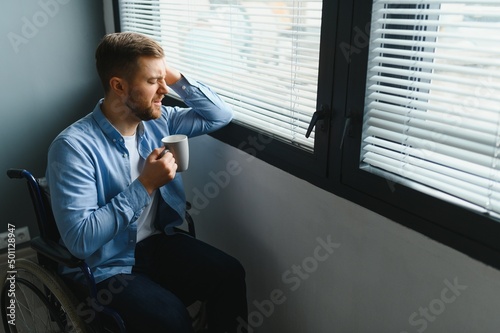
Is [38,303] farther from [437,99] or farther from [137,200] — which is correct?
[437,99]

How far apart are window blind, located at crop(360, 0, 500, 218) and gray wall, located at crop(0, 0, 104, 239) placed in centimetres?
169

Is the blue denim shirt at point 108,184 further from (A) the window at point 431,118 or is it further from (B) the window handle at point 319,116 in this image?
(A) the window at point 431,118

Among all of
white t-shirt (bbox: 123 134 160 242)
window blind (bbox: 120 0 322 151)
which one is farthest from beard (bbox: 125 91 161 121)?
window blind (bbox: 120 0 322 151)

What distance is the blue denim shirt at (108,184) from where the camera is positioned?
4.28 feet

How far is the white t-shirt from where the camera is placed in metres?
1.52

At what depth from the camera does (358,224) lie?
125cm

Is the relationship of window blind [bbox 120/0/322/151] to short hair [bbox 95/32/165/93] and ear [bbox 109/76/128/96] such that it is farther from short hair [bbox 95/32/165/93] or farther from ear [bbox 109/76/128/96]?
ear [bbox 109/76/128/96]

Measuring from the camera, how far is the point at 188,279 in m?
1.51

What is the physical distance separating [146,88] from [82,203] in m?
0.40

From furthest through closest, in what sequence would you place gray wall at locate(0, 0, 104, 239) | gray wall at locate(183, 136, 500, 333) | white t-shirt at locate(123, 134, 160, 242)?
gray wall at locate(0, 0, 104, 239) < white t-shirt at locate(123, 134, 160, 242) < gray wall at locate(183, 136, 500, 333)

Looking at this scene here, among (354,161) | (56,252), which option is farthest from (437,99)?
(56,252)

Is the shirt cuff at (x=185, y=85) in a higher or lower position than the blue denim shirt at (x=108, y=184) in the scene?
higher

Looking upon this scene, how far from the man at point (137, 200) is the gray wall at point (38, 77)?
90 cm

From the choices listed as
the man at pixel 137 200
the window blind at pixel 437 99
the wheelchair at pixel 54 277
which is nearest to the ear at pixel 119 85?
the man at pixel 137 200
